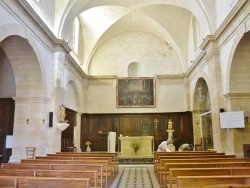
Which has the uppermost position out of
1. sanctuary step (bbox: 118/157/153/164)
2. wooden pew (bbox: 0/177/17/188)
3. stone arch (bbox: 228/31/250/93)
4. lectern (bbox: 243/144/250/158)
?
stone arch (bbox: 228/31/250/93)

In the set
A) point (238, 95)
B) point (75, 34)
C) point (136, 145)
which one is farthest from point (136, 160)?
point (75, 34)

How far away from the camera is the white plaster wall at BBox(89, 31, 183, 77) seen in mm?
20453

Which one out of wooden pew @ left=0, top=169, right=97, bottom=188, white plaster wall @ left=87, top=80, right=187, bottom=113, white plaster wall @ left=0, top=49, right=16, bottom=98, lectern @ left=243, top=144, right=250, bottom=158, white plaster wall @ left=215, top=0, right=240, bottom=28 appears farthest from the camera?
white plaster wall @ left=87, top=80, right=187, bottom=113

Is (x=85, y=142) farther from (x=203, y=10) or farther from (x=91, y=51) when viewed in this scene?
(x=203, y=10)

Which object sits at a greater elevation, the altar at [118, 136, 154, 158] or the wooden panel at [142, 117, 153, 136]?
Answer: the wooden panel at [142, 117, 153, 136]

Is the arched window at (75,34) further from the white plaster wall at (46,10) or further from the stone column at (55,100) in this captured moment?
the white plaster wall at (46,10)

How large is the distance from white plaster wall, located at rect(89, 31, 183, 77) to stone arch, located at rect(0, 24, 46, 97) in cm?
934

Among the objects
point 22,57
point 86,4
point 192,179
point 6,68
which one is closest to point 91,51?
point 86,4

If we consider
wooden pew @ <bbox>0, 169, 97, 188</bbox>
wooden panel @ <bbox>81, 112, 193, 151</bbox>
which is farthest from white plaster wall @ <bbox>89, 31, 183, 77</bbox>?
wooden pew @ <bbox>0, 169, 97, 188</bbox>

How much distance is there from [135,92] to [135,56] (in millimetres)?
2901

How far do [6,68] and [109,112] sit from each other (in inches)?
338

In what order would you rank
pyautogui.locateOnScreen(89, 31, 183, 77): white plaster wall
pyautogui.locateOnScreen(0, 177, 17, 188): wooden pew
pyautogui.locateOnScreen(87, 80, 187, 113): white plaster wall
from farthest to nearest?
pyautogui.locateOnScreen(89, 31, 183, 77): white plaster wall, pyautogui.locateOnScreen(87, 80, 187, 113): white plaster wall, pyautogui.locateOnScreen(0, 177, 17, 188): wooden pew

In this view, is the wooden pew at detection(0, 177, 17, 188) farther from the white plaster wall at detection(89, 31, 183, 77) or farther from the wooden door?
the white plaster wall at detection(89, 31, 183, 77)

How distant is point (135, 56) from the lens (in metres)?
20.6
